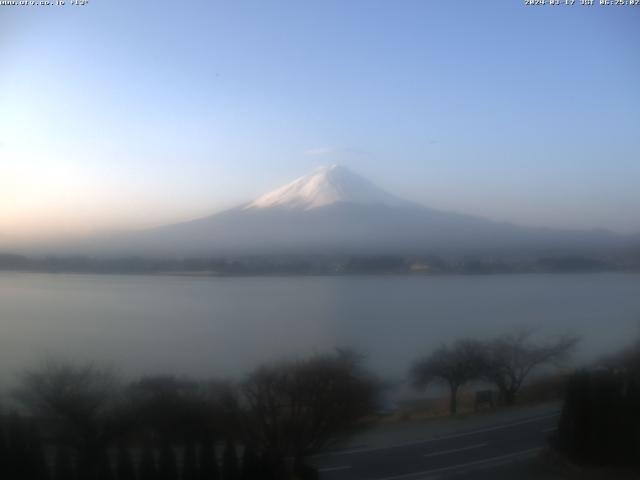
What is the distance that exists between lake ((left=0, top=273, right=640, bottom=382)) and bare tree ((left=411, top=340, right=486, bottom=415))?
1.9 inches

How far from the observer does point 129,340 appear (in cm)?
245

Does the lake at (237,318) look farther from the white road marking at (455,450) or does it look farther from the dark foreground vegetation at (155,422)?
the white road marking at (455,450)

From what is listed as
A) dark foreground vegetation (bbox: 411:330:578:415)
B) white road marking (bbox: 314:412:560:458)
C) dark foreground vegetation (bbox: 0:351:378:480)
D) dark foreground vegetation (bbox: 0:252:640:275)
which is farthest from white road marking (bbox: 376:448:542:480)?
dark foreground vegetation (bbox: 0:252:640:275)

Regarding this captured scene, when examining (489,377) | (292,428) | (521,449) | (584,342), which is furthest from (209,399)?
(584,342)

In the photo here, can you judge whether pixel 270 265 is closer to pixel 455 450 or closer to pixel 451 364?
pixel 451 364

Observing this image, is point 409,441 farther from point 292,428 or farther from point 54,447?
point 54,447

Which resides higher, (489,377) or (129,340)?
(129,340)

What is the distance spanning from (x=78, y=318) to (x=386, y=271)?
1355 mm

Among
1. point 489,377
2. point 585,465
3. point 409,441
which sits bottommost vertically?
point 585,465

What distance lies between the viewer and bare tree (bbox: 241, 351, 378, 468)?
2363mm

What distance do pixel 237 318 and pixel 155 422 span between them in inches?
21.2

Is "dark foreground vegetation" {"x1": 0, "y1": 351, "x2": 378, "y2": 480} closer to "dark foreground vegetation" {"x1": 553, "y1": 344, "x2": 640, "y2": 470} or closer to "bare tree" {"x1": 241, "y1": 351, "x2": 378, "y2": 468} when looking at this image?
"bare tree" {"x1": 241, "y1": 351, "x2": 378, "y2": 468}

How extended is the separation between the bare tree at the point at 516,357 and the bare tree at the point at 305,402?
1.89 ft

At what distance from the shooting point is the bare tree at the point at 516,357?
260 centimetres
